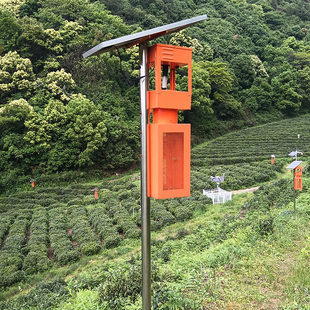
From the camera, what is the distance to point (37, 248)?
11.4 meters

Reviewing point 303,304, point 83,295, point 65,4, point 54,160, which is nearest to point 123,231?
point 83,295

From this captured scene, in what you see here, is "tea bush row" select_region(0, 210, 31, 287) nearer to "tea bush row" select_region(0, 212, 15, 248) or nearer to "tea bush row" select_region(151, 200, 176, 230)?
"tea bush row" select_region(0, 212, 15, 248)

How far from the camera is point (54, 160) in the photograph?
21.4 m

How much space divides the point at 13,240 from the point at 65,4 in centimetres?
2734

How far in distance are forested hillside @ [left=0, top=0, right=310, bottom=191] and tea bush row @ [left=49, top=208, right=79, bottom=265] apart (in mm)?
6676

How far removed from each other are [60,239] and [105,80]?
19.4m

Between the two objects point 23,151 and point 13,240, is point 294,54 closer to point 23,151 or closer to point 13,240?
point 23,151

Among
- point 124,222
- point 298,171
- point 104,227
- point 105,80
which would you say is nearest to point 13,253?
point 104,227

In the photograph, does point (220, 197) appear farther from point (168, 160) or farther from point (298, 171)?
point (168, 160)

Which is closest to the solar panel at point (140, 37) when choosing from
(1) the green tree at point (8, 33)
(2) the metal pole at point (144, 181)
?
(2) the metal pole at point (144, 181)

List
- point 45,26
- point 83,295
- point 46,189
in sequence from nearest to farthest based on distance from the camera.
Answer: point 83,295
point 46,189
point 45,26

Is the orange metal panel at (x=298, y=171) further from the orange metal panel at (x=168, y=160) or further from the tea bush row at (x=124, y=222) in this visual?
the orange metal panel at (x=168, y=160)

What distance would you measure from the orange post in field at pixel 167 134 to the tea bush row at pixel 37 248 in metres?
8.81

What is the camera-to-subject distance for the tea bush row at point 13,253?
9547 mm
